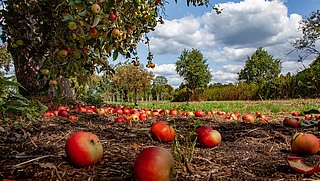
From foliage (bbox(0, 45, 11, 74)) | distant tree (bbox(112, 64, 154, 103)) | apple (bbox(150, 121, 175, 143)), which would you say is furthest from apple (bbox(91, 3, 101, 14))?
distant tree (bbox(112, 64, 154, 103))

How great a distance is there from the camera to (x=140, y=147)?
7.56 ft

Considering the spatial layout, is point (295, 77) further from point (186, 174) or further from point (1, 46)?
point (186, 174)

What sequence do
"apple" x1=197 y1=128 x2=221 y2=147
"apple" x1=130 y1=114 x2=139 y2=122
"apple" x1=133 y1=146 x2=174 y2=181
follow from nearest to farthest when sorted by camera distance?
1. "apple" x1=133 y1=146 x2=174 y2=181
2. "apple" x1=197 y1=128 x2=221 y2=147
3. "apple" x1=130 y1=114 x2=139 y2=122

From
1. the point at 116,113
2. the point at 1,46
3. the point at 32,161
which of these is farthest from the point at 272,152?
the point at 1,46

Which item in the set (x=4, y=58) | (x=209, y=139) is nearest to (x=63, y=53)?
(x=209, y=139)

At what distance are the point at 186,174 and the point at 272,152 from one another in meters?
1.09

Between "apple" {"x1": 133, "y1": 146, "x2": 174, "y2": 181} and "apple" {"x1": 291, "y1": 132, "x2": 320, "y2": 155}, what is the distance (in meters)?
1.27

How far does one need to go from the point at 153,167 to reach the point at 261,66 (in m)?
55.8

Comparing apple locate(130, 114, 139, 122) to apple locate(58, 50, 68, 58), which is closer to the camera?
apple locate(58, 50, 68, 58)

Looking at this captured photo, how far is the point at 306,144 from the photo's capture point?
2250 millimetres

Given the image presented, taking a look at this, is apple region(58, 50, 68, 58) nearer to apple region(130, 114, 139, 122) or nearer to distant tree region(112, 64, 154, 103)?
apple region(130, 114, 139, 122)

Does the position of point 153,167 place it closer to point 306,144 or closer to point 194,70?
point 306,144

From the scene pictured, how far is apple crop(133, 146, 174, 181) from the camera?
140 centimetres

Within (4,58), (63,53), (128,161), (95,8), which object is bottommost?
(128,161)
